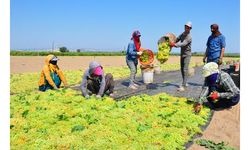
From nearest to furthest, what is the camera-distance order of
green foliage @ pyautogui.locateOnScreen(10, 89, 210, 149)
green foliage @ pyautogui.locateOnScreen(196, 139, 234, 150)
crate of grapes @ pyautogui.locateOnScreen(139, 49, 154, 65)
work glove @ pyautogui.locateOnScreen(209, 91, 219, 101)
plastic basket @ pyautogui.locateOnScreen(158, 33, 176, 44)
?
green foliage @ pyautogui.locateOnScreen(10, 89, 210, 149)
green foliage @ pyautogui.locateOnScreen(196, 139, 234, 150)
work glove @ pyautogui.locateOnScreen(209, 91, 219, 101)
plastic basket @ pyautogui.locateOnScreen(158, 33, 176, 44)
crate of grapes @ pyautogui.locateOnScreen(139, 49, 154, 65)

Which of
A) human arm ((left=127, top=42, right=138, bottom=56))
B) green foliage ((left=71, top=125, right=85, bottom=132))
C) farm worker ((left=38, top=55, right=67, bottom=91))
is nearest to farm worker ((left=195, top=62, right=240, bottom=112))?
green foliage ((left=71, top=125, right=85, bottom=132))

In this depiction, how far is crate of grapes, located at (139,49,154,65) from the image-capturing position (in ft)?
35.8

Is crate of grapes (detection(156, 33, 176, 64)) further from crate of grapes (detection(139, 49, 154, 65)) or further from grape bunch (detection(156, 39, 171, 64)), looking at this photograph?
crate of grapes (detection(139, 49, 154, 65))

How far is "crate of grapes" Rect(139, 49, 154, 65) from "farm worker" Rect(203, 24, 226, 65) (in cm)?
234

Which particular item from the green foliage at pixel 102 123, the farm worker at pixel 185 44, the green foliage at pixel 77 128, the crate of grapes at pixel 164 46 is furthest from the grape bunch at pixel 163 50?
the green foliage at pixel 77 128

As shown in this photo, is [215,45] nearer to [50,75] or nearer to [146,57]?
[146,57]

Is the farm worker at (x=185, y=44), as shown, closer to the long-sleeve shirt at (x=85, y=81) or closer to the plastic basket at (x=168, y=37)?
the plastic basket at (x=168, y=37)

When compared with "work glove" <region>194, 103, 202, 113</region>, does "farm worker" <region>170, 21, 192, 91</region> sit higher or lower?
higher

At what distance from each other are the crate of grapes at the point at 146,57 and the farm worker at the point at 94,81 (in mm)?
2614

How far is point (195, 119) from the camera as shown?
21.8 feet

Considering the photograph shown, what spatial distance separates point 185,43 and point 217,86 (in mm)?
2458

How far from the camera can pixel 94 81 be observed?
27.0 feet

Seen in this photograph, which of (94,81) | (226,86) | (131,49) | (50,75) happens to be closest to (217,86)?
(226,86)
